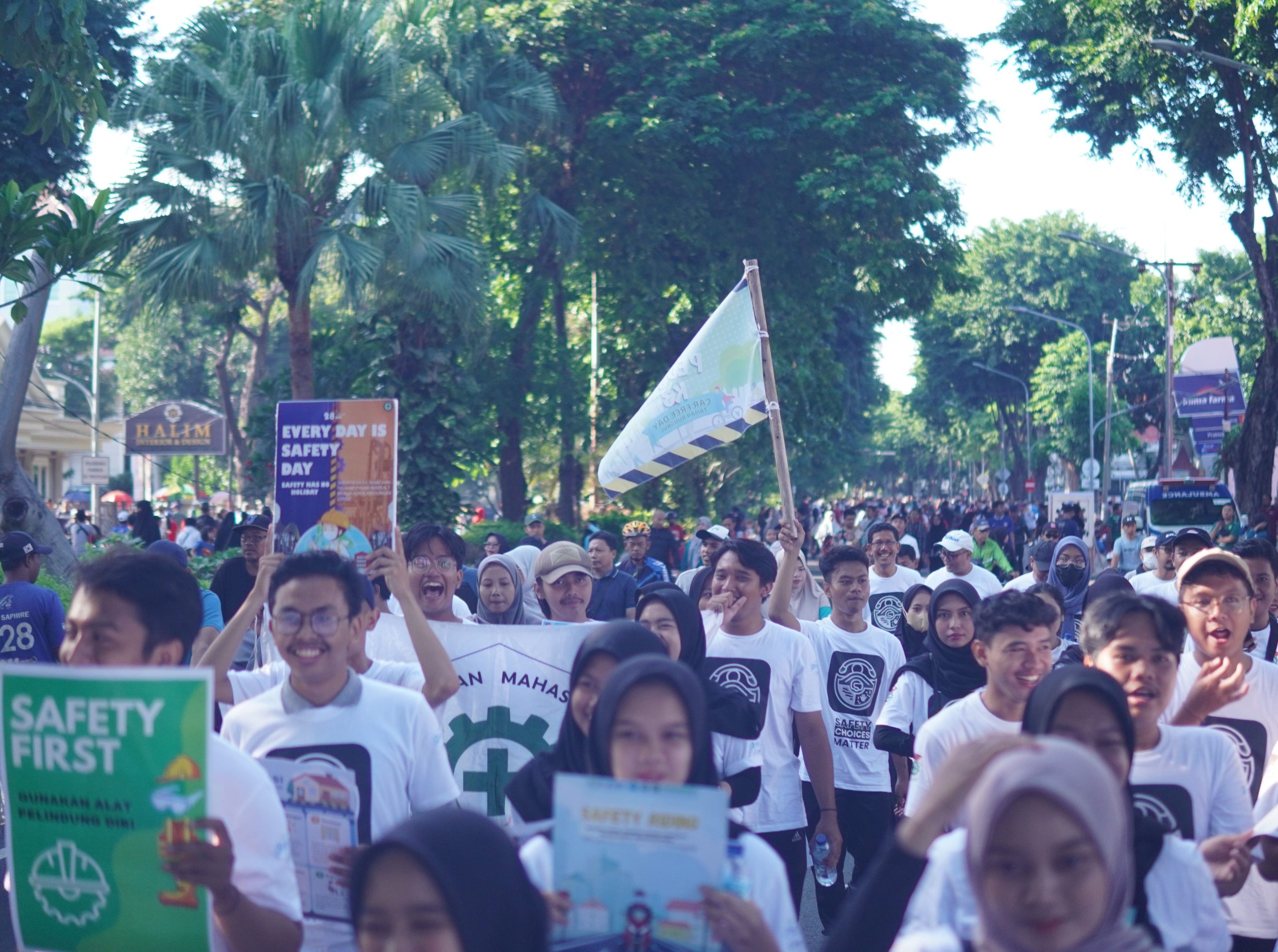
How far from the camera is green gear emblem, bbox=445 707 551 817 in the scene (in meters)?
5.26

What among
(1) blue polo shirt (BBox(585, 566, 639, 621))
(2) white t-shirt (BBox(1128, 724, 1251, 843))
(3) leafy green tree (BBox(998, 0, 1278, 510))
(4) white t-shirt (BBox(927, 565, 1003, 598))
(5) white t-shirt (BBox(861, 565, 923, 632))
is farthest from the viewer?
(3) leafy green tree (BBox(998, 0, 1278, 510))

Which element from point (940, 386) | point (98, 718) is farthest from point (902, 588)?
point (940, 386)

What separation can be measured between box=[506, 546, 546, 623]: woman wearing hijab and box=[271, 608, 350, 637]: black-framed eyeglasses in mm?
3322

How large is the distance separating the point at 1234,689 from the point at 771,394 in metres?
2.90

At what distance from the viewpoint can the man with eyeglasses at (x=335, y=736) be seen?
11.6 ft

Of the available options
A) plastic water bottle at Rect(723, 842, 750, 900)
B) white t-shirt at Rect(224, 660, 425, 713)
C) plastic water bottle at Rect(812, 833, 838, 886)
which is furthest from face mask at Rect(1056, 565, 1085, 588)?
plastic water bottle at Rect(723, 842, 750, 900)

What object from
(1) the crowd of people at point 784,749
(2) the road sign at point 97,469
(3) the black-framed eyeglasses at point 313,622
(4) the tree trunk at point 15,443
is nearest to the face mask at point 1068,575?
(1) the crowd of people at point 784,749

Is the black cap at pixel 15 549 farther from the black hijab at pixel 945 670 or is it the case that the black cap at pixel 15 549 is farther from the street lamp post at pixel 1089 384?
the street lamp post at pixel 1089 384

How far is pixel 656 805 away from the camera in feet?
8.05

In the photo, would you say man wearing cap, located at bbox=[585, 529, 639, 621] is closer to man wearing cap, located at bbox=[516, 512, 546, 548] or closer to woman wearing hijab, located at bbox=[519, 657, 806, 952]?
man wearing cap, located at bbox=[516, 512, 546, 548]

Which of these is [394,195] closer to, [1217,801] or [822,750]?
[822,750]

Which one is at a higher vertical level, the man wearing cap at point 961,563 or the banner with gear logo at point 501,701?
the man wearing cap at point 961,563

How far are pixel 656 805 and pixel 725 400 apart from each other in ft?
16.2

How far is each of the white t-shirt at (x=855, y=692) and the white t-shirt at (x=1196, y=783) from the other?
2.98 m
